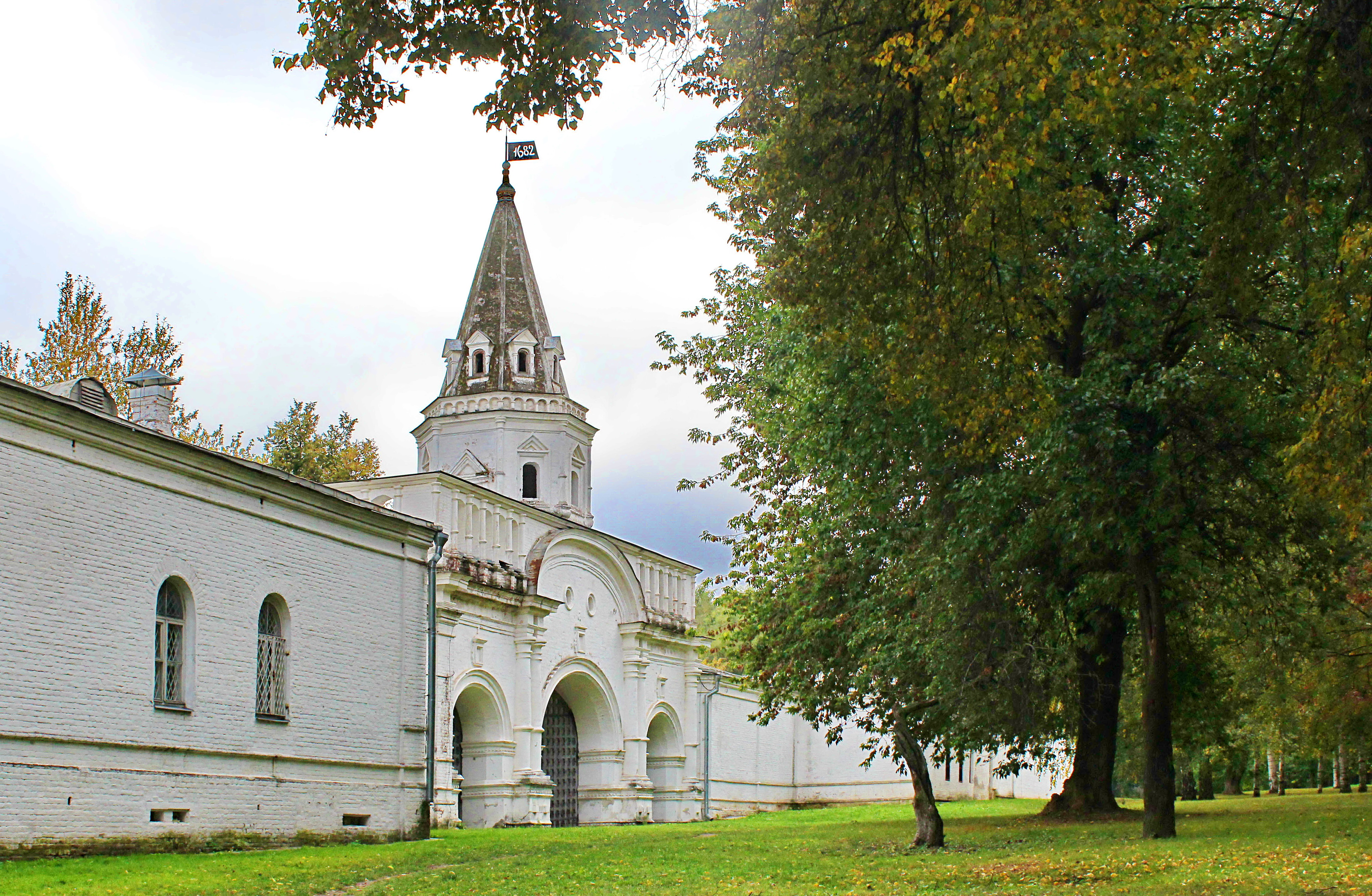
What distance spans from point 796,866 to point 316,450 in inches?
1319

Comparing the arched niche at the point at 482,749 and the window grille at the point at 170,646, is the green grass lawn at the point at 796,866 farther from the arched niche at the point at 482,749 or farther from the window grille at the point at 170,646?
the arched niche at the point at 482,749

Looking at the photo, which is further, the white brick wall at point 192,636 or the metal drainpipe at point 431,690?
the metal drainpipe at point 431,690

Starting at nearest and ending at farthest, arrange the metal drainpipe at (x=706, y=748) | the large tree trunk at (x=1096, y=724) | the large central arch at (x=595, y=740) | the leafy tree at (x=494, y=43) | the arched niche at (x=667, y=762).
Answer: the leafy tree at (x=494, y=43), the large tree trunk at (x=1096, y=724), the large central arch at (x=595, y=740), the arched niche at (x=667, y=762), the metal drainpipe at (x=706, y=748)

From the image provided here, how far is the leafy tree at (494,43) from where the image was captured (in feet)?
33.6

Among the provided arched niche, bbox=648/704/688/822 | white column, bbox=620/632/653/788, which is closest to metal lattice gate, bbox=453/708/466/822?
white column, bbox=620/632/653/788

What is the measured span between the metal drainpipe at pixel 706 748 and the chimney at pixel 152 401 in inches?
821

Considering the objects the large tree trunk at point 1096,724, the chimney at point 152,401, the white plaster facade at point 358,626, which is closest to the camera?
the white plaster facade at point 358,626

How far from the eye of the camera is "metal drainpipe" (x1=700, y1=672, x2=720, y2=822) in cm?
3944

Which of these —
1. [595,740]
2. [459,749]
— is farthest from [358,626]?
[595,740]

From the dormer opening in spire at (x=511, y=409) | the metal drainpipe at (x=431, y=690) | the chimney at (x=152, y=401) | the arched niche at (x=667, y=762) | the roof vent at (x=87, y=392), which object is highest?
the dormer opening in spire at (x=511, y=409)

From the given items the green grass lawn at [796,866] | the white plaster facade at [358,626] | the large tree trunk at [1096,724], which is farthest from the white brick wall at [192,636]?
the large tree trunk at [1096,724]

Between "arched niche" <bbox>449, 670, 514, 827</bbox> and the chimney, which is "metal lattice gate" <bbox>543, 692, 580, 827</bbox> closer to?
"arched niche" <bbox>449, 670, 514, 827</bbox>

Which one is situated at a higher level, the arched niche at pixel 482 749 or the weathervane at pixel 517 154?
the weathervane at pixel 517 154

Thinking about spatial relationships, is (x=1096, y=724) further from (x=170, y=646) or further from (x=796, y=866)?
(x=170, y=646)
